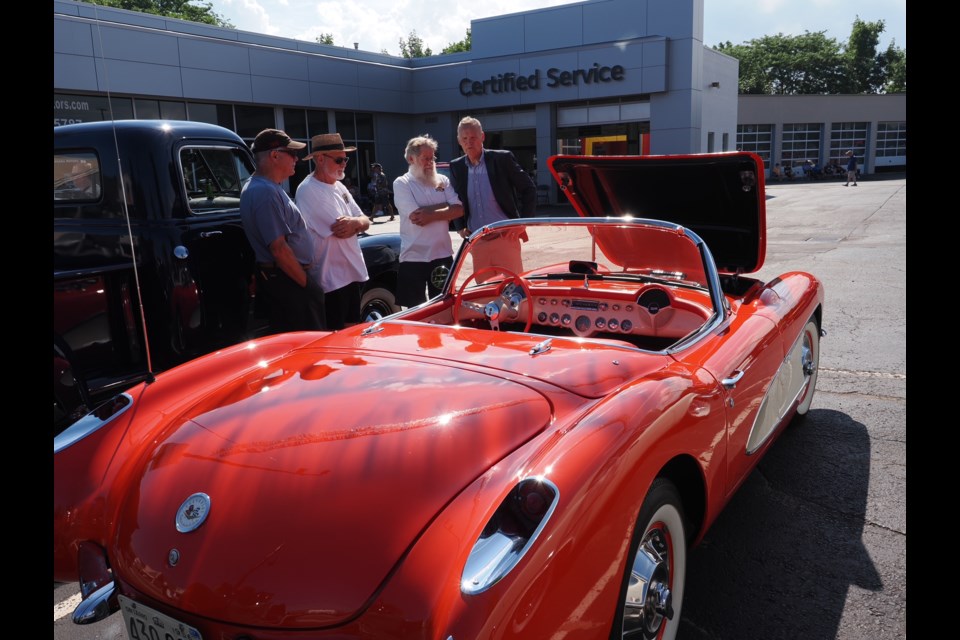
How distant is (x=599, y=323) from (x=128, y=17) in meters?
23.5

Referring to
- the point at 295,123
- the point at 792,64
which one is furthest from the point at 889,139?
the point at 295,123

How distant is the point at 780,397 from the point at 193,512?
260cm

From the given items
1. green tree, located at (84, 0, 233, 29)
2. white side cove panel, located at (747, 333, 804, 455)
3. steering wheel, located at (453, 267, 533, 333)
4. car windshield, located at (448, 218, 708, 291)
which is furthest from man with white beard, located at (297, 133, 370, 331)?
green tree, located at (84, 0, 233, 29)

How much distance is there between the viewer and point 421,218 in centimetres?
510

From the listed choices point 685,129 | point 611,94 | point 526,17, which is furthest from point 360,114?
point 685,129

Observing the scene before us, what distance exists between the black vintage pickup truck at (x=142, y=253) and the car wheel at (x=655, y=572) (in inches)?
128

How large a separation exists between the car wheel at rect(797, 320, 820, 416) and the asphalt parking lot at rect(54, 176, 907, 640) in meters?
0.15

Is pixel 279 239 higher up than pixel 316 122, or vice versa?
pixel 316 122

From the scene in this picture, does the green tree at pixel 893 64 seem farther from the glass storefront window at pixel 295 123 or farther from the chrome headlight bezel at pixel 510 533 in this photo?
the chrome headlight bezel at pixel 510 533

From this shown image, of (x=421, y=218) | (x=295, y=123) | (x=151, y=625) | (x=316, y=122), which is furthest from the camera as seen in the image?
(x=316, y=122)

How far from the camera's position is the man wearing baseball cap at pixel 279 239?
4.14 m

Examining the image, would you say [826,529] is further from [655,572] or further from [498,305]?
[498,305]

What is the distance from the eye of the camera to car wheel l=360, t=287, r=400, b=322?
5855mm

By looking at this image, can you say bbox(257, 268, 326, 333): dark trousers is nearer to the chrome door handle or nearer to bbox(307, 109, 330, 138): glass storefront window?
the chrome door handle
